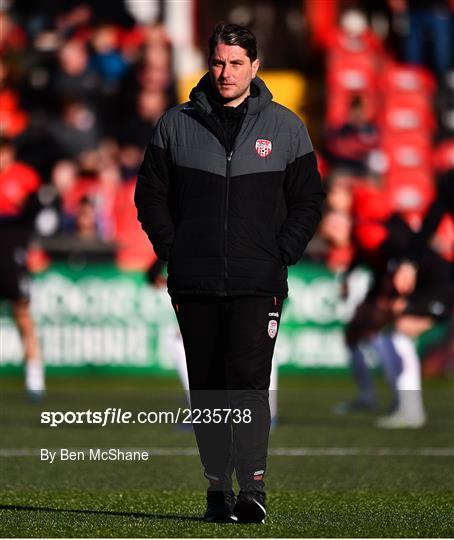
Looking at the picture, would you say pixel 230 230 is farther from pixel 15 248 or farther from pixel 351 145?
pixel 351 145

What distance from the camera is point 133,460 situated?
33.9 feet

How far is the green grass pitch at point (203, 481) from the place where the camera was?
7164 millimetres

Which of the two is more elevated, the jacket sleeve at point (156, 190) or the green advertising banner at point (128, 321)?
the jacket sleeve at point (156, 190)

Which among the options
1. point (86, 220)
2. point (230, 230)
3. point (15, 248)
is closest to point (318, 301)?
point (86, 220)

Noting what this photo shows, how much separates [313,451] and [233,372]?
13.0 feet

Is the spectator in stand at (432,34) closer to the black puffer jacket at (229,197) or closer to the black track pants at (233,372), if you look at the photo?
the black puffer jacket at (229,197)

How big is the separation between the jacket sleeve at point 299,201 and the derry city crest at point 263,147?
0.42 feet

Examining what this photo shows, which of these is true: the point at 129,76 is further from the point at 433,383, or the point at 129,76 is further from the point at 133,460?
the point at 133,460

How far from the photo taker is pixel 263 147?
700 centimetres

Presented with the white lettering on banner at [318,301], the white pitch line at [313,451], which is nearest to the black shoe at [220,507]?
the white pitch line at [313,451]

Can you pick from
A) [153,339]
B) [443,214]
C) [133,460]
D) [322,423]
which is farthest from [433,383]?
[133,460]

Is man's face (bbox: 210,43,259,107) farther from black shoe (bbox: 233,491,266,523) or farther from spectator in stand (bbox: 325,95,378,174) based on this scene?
spectator in stand (bbox: 325,95,378,174)

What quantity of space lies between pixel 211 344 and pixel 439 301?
656 centimetres

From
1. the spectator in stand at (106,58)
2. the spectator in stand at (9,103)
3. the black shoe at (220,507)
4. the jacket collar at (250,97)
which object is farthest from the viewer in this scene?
the spectator in stand at (106,58)
